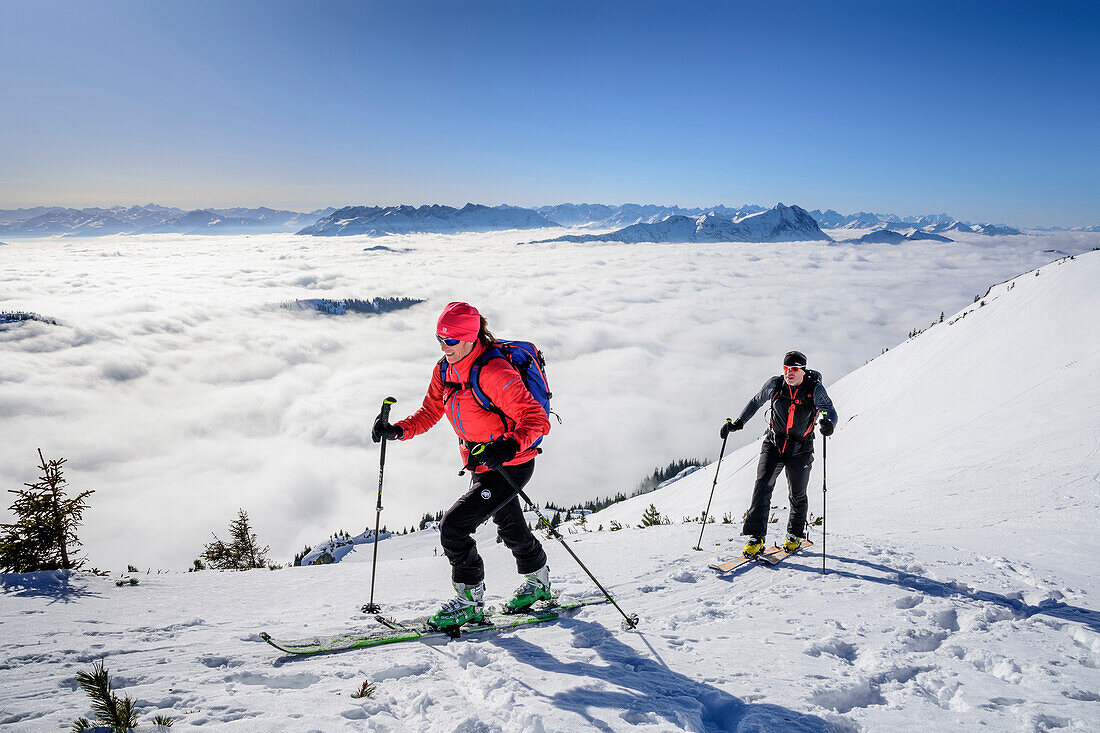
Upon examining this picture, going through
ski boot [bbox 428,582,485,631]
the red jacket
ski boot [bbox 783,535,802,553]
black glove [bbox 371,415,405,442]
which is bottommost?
ski boot [bbox 783,535,802,553]

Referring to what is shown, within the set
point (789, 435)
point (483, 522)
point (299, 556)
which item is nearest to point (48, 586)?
point (483, 522)

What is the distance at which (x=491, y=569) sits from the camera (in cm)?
738

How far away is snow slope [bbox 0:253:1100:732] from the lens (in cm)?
329

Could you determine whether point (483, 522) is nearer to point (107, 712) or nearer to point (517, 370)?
point (517, 370)

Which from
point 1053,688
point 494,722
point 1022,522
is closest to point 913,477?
point 1022,522

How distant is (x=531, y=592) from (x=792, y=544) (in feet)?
12.6

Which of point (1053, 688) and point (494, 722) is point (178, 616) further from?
point (1053, 688)

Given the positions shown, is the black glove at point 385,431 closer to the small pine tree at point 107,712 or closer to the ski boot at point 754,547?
the small pine tree at point 107,712

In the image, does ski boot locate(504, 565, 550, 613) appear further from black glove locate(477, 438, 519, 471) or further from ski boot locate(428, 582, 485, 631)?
black glove locate(477, 438, 519, 471)

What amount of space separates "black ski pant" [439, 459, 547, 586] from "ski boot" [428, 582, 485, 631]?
0.09 metres

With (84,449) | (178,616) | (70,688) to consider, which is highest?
(70,688)

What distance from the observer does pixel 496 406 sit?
15.1 ft

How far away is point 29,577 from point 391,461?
151 metres

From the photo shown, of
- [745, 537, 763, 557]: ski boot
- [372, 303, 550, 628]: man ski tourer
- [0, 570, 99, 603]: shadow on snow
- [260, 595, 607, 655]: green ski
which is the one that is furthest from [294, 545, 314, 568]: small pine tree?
[745, 537, 763, 557]: ski boot
